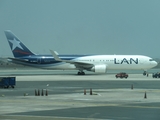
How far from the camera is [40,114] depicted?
25.9m

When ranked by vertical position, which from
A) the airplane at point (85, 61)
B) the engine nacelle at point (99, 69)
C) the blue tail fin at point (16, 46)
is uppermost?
the blue tail fin at point (16, 46)

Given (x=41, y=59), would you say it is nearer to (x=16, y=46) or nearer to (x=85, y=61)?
(x=16, y=46)

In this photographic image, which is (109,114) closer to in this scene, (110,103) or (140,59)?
(110,103)

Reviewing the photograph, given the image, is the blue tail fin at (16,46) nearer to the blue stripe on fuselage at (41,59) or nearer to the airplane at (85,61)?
the airplane at (85,61)

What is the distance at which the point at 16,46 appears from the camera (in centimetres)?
9275

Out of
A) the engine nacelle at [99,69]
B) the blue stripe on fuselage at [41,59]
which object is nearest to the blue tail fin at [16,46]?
the blue stripe on fuselage at [41,59]

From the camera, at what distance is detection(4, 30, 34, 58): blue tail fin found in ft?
300

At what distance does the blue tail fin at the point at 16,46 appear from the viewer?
9144 cm

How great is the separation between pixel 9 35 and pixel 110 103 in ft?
211

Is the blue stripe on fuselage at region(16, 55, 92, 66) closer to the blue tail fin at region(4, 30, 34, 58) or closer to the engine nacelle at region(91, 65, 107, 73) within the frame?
the blue tail fin at region(4, 30, 34, 58)

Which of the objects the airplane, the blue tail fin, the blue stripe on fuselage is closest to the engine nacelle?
the airplane

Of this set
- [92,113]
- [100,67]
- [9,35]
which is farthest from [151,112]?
[9,35]

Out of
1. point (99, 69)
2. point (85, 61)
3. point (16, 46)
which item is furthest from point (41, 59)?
point (99, 69)

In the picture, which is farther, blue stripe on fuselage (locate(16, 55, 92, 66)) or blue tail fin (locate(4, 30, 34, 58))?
blue tail fin (locate(4, 30, 34, 58))
